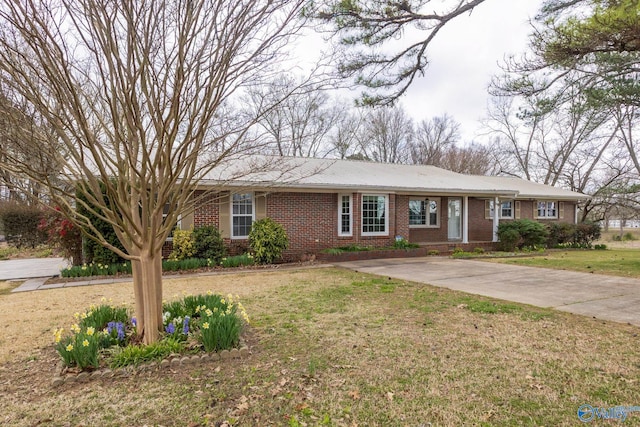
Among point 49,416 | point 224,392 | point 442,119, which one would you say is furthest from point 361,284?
point 442,119

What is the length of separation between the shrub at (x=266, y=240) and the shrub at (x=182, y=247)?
1846 millimetres

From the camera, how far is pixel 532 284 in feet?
27.3

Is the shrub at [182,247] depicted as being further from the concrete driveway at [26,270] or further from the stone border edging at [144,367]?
the stone border edging at [144,367]

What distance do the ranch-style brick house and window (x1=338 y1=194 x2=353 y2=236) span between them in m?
0.04

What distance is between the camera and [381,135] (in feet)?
112

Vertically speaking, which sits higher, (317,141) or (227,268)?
(317,141)

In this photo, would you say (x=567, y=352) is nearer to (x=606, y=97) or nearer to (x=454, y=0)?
(x=454, y=0)

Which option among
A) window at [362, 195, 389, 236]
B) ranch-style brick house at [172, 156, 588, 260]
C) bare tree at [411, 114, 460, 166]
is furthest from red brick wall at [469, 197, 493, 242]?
bare tree at [411, 114, 460, 166]

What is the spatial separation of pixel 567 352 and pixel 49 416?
5062 millimetres

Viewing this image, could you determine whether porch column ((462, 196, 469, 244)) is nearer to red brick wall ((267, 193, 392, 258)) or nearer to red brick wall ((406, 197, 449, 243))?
red brick wall ((406, 197, 449, 243))

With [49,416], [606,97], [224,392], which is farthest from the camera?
[606,97]

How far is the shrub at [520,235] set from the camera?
16.4 m

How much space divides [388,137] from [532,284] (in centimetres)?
2797

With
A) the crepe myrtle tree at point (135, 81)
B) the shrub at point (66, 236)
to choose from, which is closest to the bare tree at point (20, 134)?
the crepe myrtle tree at point (135, 81)
